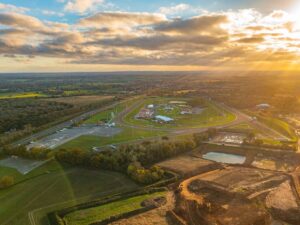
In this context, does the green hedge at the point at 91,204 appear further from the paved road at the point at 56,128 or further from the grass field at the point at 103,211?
the paved road at the point at 56,128

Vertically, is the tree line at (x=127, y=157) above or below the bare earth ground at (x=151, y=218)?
above

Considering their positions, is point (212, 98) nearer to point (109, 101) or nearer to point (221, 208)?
point (109, 101)

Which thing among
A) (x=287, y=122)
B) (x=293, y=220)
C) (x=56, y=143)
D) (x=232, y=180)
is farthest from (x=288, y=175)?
(x=56, y=143)

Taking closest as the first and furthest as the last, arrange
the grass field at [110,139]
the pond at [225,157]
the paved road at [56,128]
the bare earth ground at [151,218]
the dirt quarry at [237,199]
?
the bare earth ground at [151,218] < the dirt quarry at [237,199] < the pond at [225,157] < the grass field at [110,139] < the paved road at [56,128]

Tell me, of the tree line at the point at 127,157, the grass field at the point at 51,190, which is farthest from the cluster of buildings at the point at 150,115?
the grass field at the point at 51,190

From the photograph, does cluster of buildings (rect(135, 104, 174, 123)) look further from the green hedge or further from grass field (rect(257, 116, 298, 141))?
the green hedge

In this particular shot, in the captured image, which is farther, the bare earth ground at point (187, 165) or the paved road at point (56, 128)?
the paved road at point (56, 128)

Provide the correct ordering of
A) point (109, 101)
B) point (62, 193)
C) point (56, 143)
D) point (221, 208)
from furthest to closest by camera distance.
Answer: point (109, 101) → point (56, 143) → point (62, 193) → point (221, 208)
